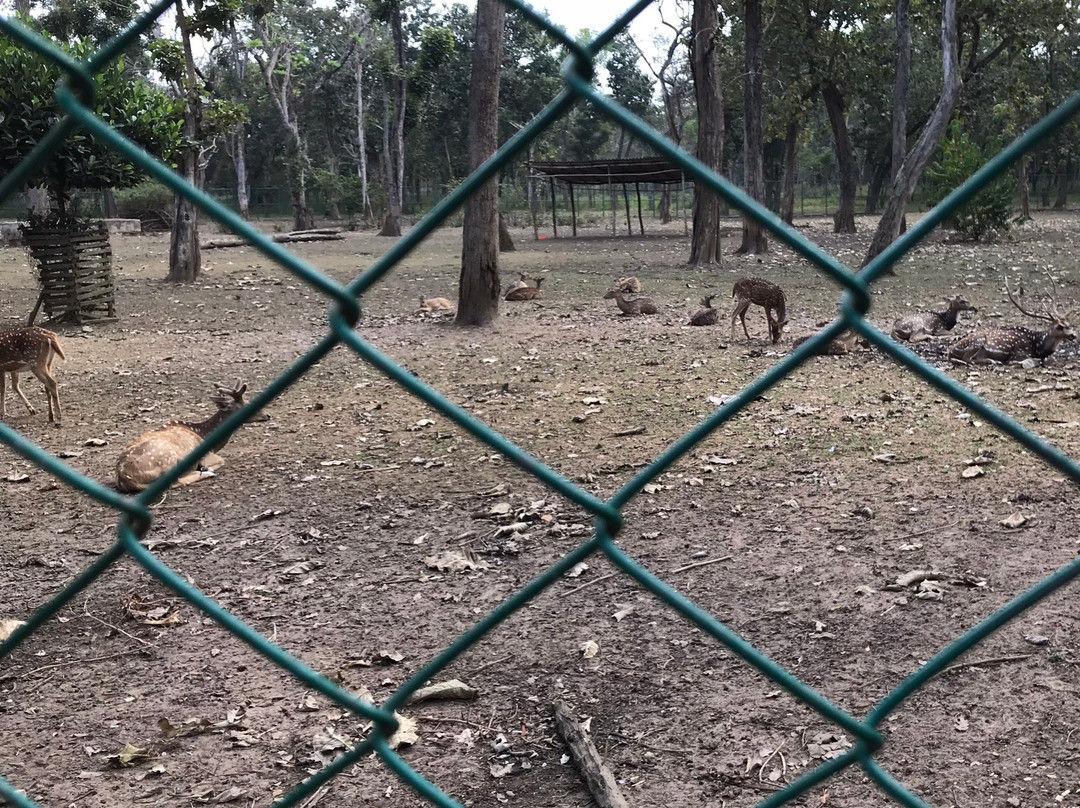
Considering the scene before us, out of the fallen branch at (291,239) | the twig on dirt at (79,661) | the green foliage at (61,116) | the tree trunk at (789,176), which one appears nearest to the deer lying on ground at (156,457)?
the twig on dirt at (79,661)

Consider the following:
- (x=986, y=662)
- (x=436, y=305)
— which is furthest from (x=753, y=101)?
(x=986, y=662)

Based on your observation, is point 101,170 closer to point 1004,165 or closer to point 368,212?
point 1004,165

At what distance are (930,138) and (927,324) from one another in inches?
159

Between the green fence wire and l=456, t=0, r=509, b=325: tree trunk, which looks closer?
the green fence wire

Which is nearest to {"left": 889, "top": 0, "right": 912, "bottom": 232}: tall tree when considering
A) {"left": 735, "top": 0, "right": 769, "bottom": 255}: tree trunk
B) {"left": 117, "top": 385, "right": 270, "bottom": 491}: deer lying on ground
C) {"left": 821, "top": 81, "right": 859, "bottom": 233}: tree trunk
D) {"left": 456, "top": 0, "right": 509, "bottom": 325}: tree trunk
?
{"left": 735, "top": 0, "right": 769, "bottom": 255}: tree trunk

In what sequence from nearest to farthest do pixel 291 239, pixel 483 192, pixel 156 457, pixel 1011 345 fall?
pixel 156 457
pixel 1011 345
pixel 483 192
pixel 291 239

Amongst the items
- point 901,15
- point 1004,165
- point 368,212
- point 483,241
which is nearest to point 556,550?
point 1004,165

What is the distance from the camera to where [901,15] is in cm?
1608

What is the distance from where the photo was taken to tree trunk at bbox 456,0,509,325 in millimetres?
9344

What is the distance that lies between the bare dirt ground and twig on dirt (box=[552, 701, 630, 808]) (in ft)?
0.16

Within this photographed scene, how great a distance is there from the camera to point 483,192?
389 inches

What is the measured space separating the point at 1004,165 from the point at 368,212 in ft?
110

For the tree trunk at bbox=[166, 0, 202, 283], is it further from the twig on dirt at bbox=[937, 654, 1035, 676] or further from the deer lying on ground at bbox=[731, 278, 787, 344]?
the twig on dirt at bbox=[937, 654, 1035, 676]

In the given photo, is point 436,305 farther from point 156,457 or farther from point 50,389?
point 156,457
